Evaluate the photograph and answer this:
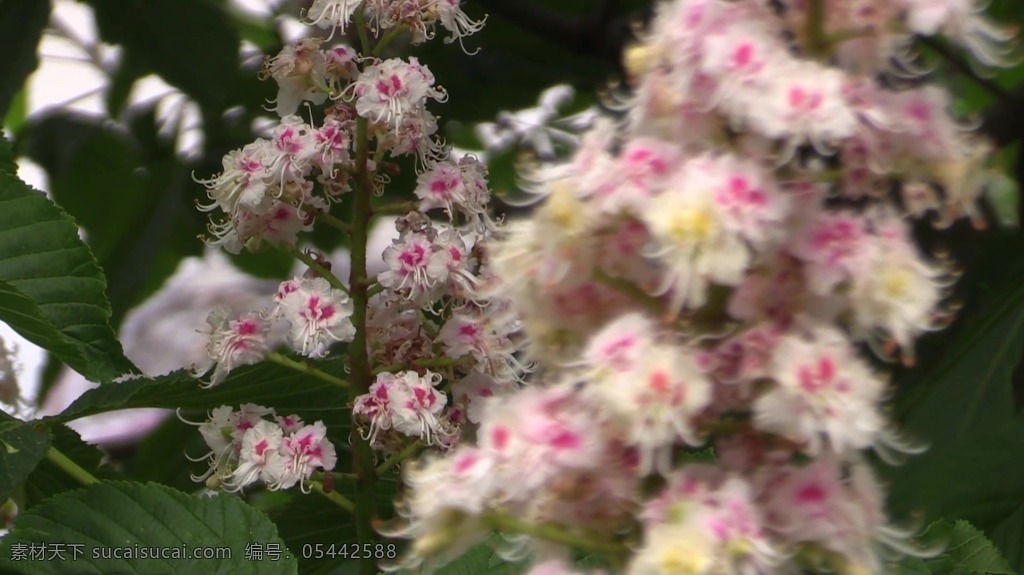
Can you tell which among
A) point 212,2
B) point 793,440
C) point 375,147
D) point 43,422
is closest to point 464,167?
point 375,147

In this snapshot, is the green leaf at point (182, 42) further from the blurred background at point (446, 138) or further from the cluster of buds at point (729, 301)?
the cluster of buds at point (729, 301)

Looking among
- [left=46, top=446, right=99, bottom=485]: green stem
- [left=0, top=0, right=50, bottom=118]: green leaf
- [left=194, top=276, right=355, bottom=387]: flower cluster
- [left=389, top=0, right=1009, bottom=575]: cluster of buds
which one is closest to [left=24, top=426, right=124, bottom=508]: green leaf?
[left=46, top=446, right=99, bottom=485]: green stem

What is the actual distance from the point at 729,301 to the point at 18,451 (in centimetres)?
63

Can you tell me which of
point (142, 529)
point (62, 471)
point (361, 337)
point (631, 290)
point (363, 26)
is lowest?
point (62, 471)

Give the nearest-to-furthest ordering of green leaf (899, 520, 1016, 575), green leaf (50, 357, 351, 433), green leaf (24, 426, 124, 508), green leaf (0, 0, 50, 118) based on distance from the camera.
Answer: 1. green leaf (899, 520, 1016, 575)
2. green leaf (50, 357, 351, 433)
3. green leaf (24, 426, 124, 508)
4. green leaf (0, 0, 50, 118)

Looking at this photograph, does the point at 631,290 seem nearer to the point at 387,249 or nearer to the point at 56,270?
the point at 387,249

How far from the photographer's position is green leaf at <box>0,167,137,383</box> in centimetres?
102

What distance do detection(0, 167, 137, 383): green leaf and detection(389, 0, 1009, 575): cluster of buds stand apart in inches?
21.4

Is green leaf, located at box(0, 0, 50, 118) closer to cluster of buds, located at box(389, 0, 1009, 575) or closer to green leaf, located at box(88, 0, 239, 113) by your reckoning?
green leaf, located at box(88, 0, 239, 113)

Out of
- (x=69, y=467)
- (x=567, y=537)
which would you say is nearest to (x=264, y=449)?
(x=69, y=467)

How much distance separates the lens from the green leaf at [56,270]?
1.02 m

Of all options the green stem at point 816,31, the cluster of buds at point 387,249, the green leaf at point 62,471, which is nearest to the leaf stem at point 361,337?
the cluster of buds at point 387,249

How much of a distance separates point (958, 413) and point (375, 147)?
69 centimetres

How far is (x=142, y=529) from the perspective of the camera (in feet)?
3.07
